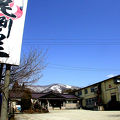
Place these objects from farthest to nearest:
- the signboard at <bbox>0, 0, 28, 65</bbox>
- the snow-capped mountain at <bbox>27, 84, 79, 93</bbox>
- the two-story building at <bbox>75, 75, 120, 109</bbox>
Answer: the snow-capped mountain at <bbox>27, 84, 79, 93</bbox>, the two-story building at <bbox>75, 75, 120, 109</bbox>, the signboard at <bbox>0, 0, 28, 65</bbox>

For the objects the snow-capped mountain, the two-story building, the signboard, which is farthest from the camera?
the snow-capped mountain

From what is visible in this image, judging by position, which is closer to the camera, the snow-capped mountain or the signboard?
the signboard

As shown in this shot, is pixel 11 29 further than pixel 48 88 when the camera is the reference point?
No

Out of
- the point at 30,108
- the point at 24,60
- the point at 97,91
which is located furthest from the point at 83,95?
the point at 24,60

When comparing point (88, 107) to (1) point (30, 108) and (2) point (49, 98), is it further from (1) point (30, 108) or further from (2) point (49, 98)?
(1) point (30, 108)

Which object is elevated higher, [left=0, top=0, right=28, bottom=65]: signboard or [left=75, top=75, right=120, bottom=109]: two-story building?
[left=0, top=0, right=28, bottom=65]: signboard

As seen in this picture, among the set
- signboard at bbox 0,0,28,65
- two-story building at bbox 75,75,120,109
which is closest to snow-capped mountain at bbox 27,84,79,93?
two-story building at bbox 75,75,120,109

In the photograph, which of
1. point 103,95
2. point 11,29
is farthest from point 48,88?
point 11,29

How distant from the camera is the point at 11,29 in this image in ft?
13.7

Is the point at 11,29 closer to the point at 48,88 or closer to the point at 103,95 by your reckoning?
the point at 103,95

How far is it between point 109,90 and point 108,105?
304 cm

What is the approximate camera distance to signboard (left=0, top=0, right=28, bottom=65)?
397 centimetres

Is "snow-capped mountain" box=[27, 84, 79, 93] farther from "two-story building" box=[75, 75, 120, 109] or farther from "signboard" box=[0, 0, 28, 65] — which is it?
"signboard" box=[0, 0, 28, 65]

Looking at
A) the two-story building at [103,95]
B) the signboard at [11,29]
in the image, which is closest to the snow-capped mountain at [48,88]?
the two-story building at [103,95]
